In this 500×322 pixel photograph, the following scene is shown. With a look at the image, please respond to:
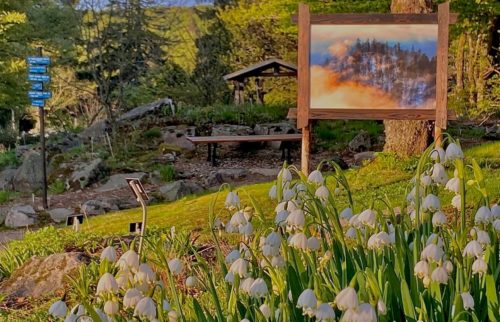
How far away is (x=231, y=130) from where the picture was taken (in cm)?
1534

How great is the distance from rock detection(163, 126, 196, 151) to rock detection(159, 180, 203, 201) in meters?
3.46

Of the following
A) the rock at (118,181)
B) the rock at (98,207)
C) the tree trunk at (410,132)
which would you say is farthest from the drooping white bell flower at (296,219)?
the rock at (118,181)

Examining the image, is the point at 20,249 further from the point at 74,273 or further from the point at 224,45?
the point at 224,45

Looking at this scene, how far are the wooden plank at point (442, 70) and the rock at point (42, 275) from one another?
365 cm

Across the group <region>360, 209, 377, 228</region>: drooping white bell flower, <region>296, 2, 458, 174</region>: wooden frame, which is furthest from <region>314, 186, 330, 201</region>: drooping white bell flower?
<region>296, 2, 458, 174</region>: wooden frame

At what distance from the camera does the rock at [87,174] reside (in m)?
12.7

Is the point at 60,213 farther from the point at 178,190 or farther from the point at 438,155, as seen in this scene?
the point at 438,155

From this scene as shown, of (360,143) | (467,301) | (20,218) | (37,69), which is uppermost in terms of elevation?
(37,69)

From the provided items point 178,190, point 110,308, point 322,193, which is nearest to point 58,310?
point 110,308

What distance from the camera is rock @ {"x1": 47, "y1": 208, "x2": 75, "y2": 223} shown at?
10.4 meters

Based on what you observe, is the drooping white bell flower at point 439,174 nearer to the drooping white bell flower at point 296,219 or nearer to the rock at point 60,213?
the drooping white bell flower at point 296,219

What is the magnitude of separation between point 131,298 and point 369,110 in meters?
5.37

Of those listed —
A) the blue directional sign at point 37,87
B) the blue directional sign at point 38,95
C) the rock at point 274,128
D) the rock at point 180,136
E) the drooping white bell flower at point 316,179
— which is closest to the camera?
the drooping white bell flower at point 316,179

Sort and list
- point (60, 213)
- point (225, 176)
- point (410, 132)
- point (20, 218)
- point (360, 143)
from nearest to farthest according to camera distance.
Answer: point (410, 132), point (20, 218), point (60, 213), point (225, 176), point (360, 143)
